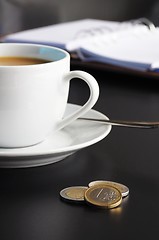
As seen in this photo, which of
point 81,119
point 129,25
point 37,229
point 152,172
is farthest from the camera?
point 129,25

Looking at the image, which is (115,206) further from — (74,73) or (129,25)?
(129,25)

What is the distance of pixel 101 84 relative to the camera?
925 millimetres

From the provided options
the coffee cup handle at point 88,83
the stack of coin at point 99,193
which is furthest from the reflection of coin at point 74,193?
the coffee cup handle at point 88,83

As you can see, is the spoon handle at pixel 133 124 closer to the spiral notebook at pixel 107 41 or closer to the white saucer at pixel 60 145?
the white saucer at pixel 60 145

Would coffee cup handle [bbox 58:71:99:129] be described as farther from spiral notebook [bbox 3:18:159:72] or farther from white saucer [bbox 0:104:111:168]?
spiral notebook [bbox 3:18:159:72]

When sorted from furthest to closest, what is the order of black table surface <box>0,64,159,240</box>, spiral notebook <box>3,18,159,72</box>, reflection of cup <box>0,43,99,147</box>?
1. spiral notebook <box>3,18,159,72</box>
2. reflection of cup <box>0,43,99,147</box>
3. black table surface <box>0,64,159,240</box>

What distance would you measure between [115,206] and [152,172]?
0.09m

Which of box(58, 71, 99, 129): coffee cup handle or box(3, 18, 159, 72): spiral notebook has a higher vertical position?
box(58, 71, 99, 129): coffee cup handle

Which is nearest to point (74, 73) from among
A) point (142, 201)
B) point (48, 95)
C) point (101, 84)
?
point (48, 95)

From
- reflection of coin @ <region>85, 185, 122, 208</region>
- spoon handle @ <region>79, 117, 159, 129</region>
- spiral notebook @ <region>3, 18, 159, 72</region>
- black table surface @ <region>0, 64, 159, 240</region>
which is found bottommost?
black table surface @ <region>0, 64, 159, 240</region>

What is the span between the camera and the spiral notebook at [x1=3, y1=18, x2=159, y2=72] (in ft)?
3.16

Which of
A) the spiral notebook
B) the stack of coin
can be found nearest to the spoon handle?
the stack of coin

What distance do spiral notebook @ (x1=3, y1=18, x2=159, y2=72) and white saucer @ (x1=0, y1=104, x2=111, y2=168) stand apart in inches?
11.1

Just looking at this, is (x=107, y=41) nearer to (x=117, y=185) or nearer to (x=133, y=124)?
(x=133, y=124)
